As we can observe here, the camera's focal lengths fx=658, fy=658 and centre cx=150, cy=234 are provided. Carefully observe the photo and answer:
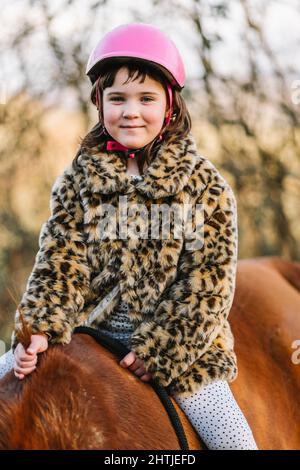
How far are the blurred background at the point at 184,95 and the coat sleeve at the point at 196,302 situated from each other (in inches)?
168

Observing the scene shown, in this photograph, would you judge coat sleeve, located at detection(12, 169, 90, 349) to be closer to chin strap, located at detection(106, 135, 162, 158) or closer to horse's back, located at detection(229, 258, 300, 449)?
chin strap, located at detection(106, 135, 162, 158)

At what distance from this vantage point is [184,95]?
733 cm

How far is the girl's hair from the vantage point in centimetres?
262

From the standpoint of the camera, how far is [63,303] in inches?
97.0

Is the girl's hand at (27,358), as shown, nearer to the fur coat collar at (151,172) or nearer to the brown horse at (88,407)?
the brown horse at (88,407)

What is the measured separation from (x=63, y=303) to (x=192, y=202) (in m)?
0.66

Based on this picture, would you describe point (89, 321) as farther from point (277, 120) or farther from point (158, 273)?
point (277, 120)

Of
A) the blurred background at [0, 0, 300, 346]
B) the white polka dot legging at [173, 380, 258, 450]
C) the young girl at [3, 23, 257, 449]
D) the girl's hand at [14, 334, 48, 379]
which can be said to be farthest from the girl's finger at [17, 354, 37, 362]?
the blurred background at [0, 0, 300, 346]

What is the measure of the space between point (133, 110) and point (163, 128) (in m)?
0.23

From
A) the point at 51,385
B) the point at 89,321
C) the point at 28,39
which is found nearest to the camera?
the point at 51,385

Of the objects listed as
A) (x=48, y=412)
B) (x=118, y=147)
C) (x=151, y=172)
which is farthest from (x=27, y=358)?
(x=118, y=147)

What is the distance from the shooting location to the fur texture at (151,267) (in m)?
2.39

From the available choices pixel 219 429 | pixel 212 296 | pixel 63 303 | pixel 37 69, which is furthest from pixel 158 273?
pixel 37 69
